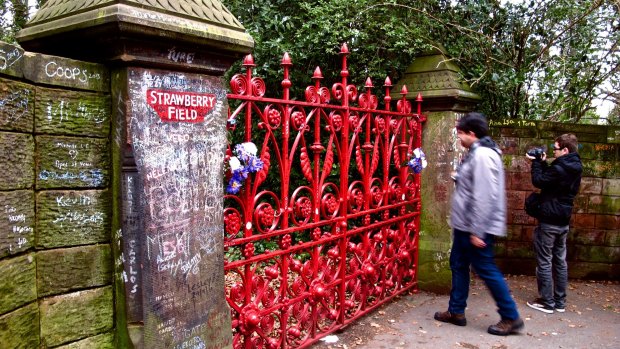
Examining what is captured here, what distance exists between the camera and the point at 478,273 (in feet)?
13.4

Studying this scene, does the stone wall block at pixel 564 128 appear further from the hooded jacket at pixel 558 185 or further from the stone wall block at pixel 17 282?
the stone wall block at pixel 17 282

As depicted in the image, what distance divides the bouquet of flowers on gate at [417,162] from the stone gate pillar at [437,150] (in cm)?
27

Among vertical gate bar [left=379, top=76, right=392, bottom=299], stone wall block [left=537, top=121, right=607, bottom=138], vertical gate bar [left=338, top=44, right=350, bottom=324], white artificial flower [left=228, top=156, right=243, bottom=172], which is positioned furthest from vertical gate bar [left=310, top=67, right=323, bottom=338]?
stone wall block [left=537, top=121, right=607, bottom=138]

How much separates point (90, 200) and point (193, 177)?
19.0 inches

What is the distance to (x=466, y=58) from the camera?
20.9ft

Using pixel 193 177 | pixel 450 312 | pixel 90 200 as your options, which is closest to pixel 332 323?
pixel 450 312

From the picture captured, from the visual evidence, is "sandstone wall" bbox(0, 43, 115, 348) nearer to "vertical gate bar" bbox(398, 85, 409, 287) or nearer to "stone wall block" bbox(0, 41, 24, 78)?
"stone wall block" bbox(0, 41, 24, 78)

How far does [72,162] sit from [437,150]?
3901mm

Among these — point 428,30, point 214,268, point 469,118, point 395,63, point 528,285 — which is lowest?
point 528,285

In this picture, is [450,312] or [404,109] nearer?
[450,312]

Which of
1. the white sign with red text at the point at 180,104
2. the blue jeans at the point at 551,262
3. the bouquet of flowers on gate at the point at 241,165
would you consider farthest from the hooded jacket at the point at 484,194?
the white sign with red text at the point at 180,104

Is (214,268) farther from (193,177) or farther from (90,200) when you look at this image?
(90,200)

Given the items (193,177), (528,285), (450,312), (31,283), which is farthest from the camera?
(528,285)

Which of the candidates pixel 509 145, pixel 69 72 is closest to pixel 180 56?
pixel 69 72
